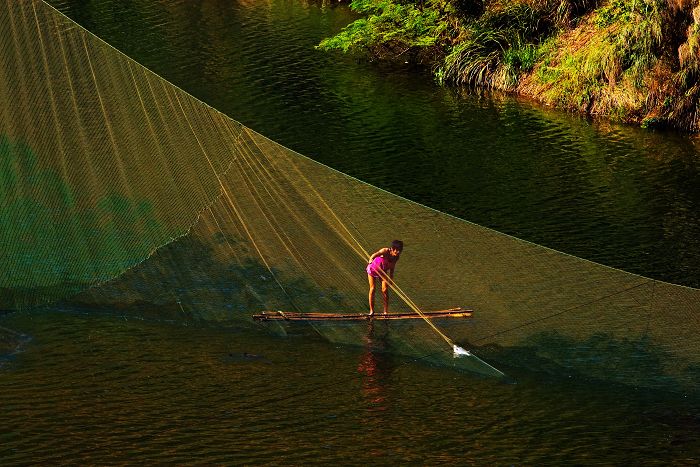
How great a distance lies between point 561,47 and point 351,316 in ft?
46.8

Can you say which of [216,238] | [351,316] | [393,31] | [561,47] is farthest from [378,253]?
[393,31]

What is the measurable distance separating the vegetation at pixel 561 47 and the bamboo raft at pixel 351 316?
12.1 metres

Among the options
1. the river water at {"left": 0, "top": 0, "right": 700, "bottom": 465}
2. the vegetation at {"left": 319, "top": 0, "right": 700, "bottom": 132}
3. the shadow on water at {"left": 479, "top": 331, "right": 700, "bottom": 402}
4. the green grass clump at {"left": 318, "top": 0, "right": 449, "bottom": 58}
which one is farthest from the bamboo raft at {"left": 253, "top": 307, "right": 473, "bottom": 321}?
the green grass clump at {"left": 318, "top": 0, "right": 449, "bottom": 58}

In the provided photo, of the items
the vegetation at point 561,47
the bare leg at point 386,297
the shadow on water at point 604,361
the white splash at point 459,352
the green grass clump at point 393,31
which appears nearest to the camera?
the shadow on water at point 604,361

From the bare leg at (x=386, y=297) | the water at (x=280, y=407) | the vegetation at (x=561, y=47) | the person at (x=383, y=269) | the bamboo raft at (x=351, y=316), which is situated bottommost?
the water at (x=280, y=407)

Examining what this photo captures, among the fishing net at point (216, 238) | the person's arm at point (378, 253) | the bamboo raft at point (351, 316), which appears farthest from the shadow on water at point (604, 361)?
the person's arm at point (378, 253)

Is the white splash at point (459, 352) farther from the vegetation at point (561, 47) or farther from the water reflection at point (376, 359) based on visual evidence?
the vegetation at point (561, 47)

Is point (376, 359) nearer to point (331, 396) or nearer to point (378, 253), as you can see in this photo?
point (331, 396)

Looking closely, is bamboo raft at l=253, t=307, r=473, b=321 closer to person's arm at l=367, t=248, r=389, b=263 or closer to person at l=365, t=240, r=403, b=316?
person at l=365, t=240, r=403, b=316

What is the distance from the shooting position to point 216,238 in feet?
39.0

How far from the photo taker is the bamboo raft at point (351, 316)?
11469mm

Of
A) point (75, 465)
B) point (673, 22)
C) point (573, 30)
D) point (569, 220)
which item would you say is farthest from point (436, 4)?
point (75, 465)

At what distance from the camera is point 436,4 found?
2706 cm

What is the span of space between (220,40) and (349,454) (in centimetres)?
1951
